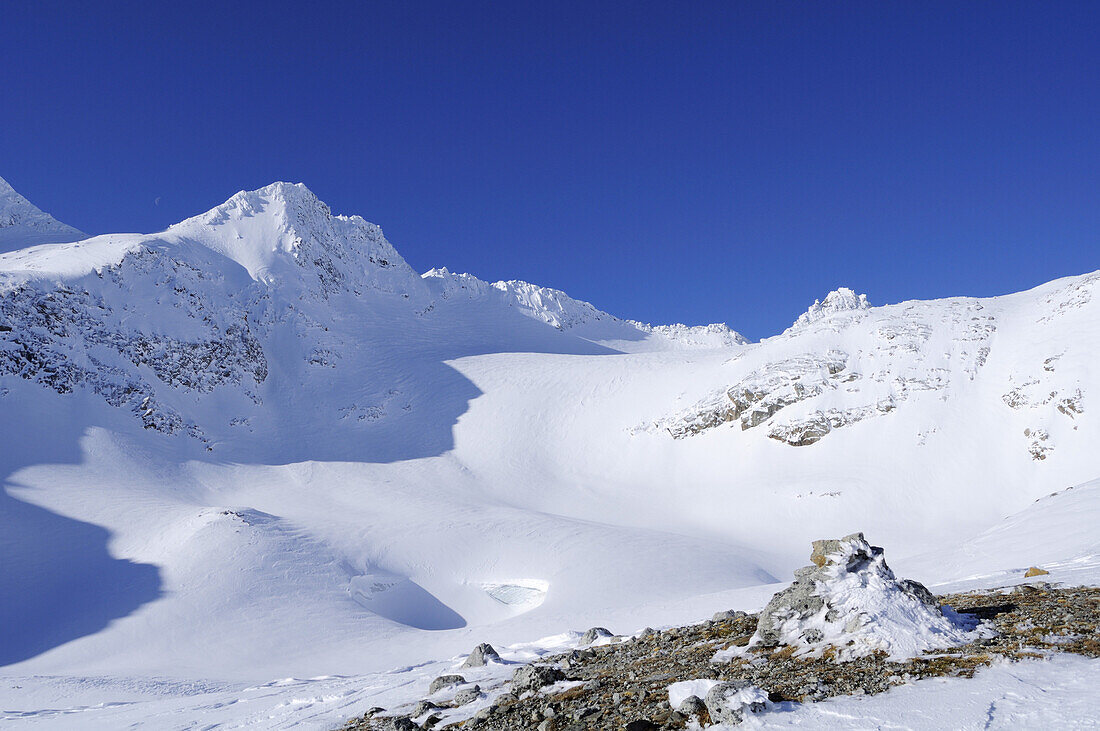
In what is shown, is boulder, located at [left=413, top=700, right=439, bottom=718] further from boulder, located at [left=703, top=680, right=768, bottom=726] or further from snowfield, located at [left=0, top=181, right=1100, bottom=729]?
boulder, located at [left=703, top=680, right=768, bottom=726]

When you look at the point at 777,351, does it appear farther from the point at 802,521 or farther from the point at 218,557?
the point at 218,557

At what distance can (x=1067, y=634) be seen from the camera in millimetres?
6820

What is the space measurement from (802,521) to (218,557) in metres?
39.0

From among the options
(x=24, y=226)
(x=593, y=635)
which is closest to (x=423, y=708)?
(x=593, y=635)

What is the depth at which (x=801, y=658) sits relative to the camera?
731 cm

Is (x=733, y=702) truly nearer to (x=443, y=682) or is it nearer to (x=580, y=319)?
(x=443, y=682)

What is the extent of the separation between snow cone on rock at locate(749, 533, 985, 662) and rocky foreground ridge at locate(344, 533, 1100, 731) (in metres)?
0.02

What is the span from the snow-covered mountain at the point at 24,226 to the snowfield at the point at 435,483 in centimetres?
2555

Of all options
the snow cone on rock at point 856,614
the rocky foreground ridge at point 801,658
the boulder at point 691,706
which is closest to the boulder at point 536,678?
the rocky foreground ridge at point 801,658

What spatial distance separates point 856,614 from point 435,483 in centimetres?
5048

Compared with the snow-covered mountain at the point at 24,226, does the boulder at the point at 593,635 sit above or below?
below

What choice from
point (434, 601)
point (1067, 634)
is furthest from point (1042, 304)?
point (1067, 634)

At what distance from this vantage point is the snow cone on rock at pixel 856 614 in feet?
23.2

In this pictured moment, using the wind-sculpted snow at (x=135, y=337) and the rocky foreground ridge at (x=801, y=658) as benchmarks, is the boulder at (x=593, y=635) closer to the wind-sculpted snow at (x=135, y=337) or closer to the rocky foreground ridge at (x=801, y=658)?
the rocky foreground ridge at (x=801, y=658)
